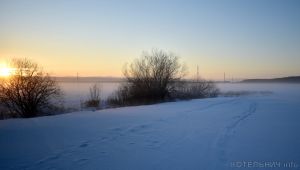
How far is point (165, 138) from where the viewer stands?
799 centimetres

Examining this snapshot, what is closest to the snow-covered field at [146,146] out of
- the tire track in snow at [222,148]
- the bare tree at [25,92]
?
the tire track in snow at [222,148]

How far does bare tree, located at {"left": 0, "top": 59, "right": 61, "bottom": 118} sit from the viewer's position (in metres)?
20.4

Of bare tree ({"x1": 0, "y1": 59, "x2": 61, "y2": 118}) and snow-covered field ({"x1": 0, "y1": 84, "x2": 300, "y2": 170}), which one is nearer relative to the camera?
snow-covered field ({"x1": 0, "y1": 84, "x2": 300, "y2": 170})

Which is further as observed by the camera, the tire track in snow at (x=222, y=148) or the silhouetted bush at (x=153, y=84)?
the silhouetted bush at (x=153, y=84)

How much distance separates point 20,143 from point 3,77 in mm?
17457

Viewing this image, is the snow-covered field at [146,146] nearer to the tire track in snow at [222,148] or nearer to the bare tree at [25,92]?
the tire track in snow at [222,148]

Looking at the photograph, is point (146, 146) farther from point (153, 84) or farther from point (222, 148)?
point (153, 84)

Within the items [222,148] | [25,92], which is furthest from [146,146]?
[25,92]

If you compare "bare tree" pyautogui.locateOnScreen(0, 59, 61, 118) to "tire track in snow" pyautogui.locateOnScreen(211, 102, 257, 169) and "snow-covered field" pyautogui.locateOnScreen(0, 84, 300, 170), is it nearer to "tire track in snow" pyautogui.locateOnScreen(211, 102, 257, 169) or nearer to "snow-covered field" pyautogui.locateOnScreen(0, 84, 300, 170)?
"snow-covered field" pyautogui.locateOnScreen(0, 84, 300, 170)

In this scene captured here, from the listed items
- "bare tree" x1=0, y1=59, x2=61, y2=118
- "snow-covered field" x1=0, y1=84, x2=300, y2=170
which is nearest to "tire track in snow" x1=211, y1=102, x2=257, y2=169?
"snow-covered field" x1=0, y1=84, x2=300, y2=170

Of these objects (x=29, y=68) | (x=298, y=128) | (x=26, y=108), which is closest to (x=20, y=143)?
(x=298, y=128)

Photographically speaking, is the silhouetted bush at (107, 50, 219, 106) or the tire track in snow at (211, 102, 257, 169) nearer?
the tire track in snow at (211, 102, 257, 169)

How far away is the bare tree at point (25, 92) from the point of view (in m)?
20.4

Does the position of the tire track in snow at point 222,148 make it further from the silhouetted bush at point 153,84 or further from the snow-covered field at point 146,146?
the silhouetted bush at point 153,84
